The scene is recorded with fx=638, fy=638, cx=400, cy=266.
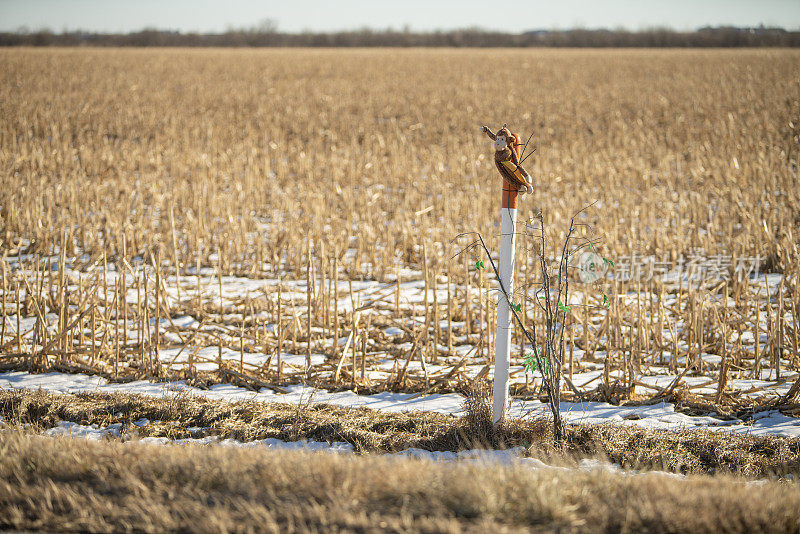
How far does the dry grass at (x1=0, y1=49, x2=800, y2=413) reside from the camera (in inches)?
243

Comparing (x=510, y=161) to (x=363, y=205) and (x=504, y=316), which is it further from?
(x=363, y=205)

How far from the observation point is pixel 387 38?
72250 mm

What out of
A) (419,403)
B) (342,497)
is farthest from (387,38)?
(342,497)

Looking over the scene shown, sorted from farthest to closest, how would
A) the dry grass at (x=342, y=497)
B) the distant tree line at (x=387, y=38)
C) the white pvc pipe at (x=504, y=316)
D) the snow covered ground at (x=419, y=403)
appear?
the distant tree line at (x=387, y=38)
the snow covered ground at (x=419, y=403)
the white pvc pipe at (x=504, y=316)
the dry grass at (x=342, y=497)

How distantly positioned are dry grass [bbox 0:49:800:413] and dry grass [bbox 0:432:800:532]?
2102 millimetres

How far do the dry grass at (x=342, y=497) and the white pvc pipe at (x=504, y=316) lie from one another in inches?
39.0

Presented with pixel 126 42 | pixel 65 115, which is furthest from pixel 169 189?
pixel 126 42

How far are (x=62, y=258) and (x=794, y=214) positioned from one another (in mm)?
10508

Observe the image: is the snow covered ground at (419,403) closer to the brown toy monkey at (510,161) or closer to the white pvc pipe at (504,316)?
the white pvc pipe at (504,316)

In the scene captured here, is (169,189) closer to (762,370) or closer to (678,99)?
(762,370)

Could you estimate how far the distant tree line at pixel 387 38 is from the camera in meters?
67.6

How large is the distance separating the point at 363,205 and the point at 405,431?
760 centimetres

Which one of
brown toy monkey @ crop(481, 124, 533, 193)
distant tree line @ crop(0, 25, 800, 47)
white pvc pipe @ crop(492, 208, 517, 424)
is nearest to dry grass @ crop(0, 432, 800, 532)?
white pvc pipe @ crop(492, 208, 517, 424)

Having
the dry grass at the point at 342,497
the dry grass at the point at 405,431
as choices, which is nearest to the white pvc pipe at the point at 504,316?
the dry grass at the point at 405,431
